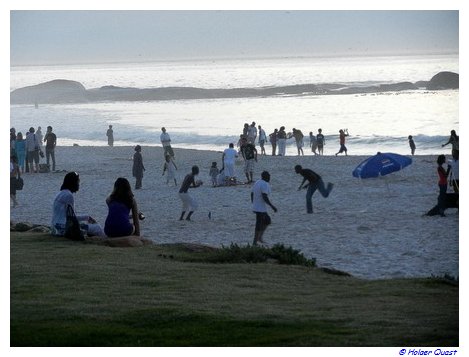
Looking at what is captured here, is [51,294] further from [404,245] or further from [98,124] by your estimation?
[98,124]

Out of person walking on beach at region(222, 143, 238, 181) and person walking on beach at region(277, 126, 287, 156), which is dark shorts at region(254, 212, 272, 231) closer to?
person walking on beach at region(222, 143, 238, 181)

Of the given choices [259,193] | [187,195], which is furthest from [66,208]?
[187,195]

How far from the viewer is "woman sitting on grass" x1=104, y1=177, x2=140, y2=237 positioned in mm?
14898

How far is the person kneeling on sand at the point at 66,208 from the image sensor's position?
1473cm

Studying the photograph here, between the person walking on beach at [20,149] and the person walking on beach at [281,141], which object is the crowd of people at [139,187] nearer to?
the person walking on beach at [20,149]

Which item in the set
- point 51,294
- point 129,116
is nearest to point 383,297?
point 51,294

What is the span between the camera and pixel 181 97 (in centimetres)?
10375

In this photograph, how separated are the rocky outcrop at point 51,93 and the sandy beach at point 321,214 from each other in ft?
227

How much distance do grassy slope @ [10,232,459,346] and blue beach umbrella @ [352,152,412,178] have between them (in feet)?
43.7

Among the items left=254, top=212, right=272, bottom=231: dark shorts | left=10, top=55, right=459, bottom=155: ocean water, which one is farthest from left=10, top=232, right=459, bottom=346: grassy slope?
left=10, top=55, right=459, bottom=155: ocean water

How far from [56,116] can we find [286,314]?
231ft

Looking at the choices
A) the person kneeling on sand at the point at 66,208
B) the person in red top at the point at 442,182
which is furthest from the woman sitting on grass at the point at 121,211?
the person in red top at the point at 442,182

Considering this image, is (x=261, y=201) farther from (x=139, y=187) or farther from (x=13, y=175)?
(x=139, y=187)
